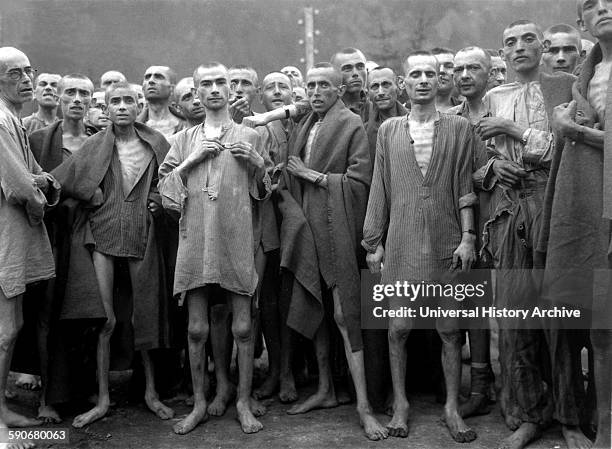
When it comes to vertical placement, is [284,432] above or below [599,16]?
below

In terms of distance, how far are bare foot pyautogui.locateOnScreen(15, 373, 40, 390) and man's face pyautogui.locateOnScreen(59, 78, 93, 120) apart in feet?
6.79

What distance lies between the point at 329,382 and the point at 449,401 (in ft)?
2.95

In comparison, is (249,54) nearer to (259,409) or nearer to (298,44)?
(298,44)

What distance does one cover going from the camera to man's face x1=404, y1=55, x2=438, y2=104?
15.1 ft

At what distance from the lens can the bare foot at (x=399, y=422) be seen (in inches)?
174

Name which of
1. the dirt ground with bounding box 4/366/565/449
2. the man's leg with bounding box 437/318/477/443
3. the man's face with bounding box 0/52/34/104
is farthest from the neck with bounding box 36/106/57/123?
the man's leg with bounding box 437/318/477/443

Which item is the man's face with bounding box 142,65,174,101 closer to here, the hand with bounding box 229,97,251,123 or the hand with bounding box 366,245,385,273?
the hand with bounding box 229,97,251,123

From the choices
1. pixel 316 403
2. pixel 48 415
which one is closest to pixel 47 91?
pixel 48 415

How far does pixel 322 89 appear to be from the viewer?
505cm

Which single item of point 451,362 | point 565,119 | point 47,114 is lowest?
point 451,362

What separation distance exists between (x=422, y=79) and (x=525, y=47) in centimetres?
72

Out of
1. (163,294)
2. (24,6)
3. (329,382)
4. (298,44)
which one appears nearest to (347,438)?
(329,382)

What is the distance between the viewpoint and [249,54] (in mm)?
8672

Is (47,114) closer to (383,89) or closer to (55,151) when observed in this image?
(55,151)
